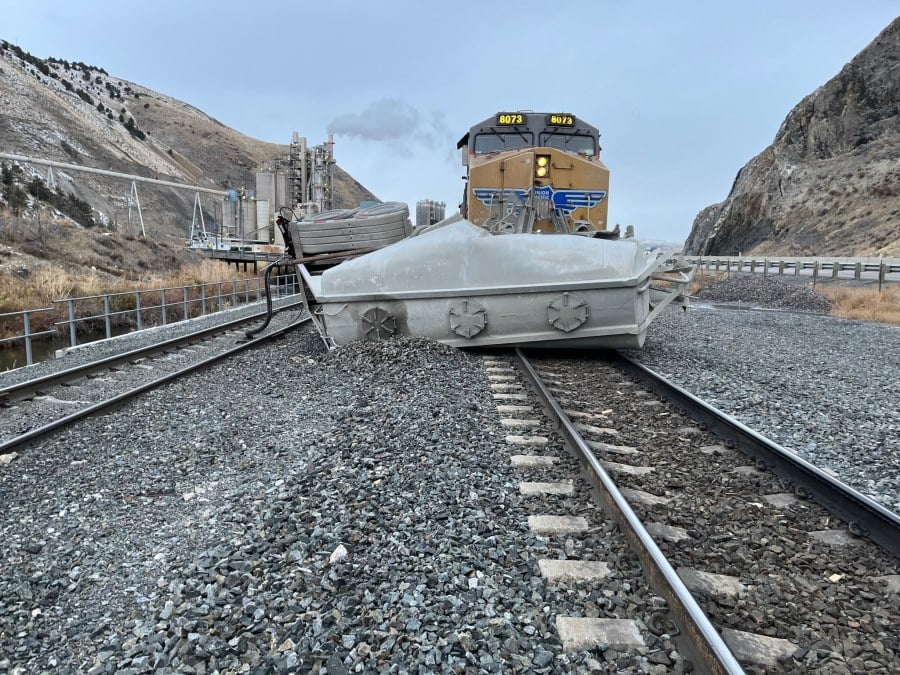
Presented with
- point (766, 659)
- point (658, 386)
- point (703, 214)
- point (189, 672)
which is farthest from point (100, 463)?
point (703, 214)

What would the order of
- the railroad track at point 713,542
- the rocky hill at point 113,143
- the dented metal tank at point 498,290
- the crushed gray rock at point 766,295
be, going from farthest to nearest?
1. the rocky hill at point 113,143
2. the crushed gray rock at point 766,295
3. the dented metal tank at point 498,290
4. the railroad track at point 713,542

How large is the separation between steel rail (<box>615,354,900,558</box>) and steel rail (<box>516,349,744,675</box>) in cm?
126

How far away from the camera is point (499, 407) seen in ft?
→ 17.9

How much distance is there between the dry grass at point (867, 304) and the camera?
50.5ft

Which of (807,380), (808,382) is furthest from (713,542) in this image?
(807,380)

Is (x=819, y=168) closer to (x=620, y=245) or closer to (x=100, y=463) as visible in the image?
(x=620, y=245)

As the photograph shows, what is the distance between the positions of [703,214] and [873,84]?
1007 inches

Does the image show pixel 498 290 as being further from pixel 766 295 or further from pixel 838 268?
pixel 838 268

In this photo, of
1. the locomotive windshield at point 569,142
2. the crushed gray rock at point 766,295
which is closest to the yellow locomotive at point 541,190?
the locomotive windshield at point 569,142

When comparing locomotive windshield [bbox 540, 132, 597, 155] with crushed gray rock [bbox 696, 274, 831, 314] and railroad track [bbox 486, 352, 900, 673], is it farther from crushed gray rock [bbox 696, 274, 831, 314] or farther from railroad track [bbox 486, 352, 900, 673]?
crushed gray rock [bbox 696, 274, 831, 314]

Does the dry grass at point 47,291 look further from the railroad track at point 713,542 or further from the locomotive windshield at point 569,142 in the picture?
the railroad track at point 713,542

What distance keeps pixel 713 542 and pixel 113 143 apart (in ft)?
244

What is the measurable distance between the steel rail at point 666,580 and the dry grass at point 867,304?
48.4ft

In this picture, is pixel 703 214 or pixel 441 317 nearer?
pixel 441 317
